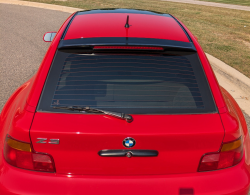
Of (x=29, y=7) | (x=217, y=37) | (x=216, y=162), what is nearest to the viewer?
(x=216, y=162)

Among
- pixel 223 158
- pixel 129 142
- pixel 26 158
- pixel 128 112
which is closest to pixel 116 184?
pixel 129 142

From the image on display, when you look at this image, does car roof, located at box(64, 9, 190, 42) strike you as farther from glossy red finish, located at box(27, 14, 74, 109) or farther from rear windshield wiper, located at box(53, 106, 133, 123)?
rear windshield wiper, located at box(53, 106, 133, 123)

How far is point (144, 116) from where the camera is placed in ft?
6.77

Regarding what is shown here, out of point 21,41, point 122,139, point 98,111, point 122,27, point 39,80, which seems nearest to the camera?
point 122,139

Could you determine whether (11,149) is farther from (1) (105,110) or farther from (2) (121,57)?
(2) (121,57)

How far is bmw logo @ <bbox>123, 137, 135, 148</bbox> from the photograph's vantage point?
6.42 ft

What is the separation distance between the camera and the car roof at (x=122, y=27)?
2.58 meters

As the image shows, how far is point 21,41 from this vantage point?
31.5 feet

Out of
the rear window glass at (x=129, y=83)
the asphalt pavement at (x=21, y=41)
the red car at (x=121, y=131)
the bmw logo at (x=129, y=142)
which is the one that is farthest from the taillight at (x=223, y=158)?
the asphalt pavement at (x=21, y=41)

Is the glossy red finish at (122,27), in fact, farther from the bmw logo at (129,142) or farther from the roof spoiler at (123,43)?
the bmw logo at (129,142)

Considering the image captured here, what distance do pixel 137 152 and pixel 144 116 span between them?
25cm

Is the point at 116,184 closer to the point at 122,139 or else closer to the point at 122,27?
the point at 122,139

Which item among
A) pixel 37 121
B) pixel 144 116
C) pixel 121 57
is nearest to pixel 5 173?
pixel 37 121

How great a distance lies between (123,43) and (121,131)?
0.78 metres
